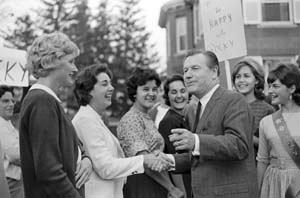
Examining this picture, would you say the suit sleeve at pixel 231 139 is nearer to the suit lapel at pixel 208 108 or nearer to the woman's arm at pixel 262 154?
the suit lapel at pixel 208 108

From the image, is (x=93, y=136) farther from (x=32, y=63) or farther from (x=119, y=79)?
(x=119, y=79)

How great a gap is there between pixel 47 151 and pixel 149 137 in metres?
1.82

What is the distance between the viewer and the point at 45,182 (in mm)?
3102

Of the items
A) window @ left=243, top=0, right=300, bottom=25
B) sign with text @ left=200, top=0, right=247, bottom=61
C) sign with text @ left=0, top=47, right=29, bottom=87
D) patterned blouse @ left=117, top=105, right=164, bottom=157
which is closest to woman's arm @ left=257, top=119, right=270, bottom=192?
patterned blouse @ left=117, top=105, right=164, bottom=157

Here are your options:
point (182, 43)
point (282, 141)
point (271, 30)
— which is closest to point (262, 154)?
point (282, 141)

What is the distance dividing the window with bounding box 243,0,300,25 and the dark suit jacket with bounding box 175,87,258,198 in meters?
14.7

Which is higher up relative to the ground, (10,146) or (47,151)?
(47,151)

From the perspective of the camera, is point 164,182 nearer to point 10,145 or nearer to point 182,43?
point 10,145

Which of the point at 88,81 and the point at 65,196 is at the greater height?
the point at 88,81

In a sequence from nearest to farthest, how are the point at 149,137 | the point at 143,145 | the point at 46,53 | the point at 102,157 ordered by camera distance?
the point at 46,53 → the point at 102,157 → the point at 143,145 → the point at 149,137

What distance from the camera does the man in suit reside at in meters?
3.63

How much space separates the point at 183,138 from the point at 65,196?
38.2 inches

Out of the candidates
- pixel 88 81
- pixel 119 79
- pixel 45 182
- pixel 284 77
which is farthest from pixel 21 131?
pixel 119 79

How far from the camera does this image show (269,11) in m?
18.3
